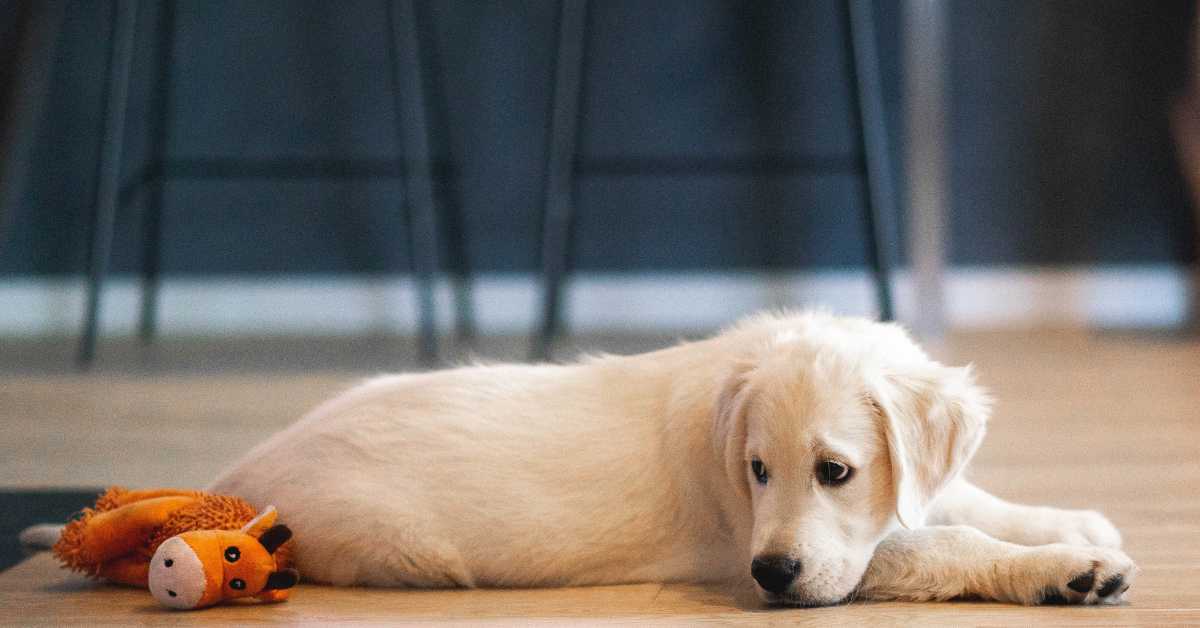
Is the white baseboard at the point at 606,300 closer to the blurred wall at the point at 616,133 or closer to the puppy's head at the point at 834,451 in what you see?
the blurred wall at the point at 616,133

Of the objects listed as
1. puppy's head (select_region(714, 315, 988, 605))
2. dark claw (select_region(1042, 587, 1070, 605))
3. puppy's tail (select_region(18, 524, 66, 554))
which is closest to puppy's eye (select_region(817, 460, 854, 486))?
puppy's head (select_region(714, 315, 988, 605))

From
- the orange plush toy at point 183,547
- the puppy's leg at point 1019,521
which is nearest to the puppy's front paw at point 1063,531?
the puppy's leg at point 1019,521

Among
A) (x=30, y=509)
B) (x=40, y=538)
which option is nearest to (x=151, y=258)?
(x=30, y=509)

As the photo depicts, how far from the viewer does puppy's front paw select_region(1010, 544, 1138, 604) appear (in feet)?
4.34

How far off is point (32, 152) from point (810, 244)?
2.60 m

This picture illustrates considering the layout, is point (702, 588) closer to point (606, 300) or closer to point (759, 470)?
point (759, 470)

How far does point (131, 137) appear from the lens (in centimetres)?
445

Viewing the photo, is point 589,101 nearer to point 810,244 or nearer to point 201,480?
point 810,244

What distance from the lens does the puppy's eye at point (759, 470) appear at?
4.54 feet

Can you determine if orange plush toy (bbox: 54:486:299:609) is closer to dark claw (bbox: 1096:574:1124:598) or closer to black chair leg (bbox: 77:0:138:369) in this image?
dark claw (bbox: 1096:574:1124:598)

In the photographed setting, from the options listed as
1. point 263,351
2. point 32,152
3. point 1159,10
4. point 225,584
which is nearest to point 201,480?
point 225,584

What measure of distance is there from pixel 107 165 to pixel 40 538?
2240 millimetres

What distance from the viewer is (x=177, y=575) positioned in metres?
1.40

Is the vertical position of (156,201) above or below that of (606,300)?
above
